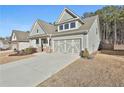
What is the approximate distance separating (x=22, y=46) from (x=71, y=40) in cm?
1690

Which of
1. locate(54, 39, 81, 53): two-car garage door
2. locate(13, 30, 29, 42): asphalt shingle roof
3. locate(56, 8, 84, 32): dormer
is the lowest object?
locate(54, 39, 81, 53): two-car garage door

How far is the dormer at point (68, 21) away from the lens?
21.5m

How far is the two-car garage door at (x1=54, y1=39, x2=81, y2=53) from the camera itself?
20234 mm

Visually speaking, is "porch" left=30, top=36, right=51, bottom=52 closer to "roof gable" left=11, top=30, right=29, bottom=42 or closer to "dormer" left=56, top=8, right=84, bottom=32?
"dormer" left=56, top=8, right=84, bottom=32

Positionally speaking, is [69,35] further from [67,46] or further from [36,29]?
[36,29]

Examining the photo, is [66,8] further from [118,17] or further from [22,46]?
[118,17]

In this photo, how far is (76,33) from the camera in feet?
66.1

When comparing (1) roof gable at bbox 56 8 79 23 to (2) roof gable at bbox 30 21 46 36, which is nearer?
(1) roof gable at bbox 56 8 79 23

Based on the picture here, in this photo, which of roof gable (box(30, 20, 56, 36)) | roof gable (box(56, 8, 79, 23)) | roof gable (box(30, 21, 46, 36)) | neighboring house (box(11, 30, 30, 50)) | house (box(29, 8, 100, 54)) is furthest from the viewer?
neighboring house (box(11, 30, 30, 50))

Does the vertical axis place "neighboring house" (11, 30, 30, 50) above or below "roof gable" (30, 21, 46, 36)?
below

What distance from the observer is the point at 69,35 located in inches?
831

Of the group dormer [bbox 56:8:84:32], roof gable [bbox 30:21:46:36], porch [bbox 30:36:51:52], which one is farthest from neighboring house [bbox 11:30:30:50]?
dormer [bbox 56:8:84:32]

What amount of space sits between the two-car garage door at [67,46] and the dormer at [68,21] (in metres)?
2.00
